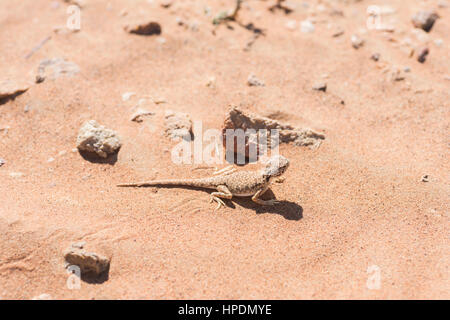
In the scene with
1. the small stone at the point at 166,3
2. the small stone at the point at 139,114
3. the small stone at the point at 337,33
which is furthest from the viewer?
the small stone at the point at 166,3

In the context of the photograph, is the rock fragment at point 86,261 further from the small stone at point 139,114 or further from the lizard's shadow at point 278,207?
the small stone at point 139,114

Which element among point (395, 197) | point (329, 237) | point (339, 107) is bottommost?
point (329, 237)

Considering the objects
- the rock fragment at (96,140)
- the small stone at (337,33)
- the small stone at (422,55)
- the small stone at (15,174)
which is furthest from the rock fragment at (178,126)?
the small stone at (422,55)

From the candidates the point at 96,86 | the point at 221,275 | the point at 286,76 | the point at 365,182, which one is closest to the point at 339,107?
the point at 286,76

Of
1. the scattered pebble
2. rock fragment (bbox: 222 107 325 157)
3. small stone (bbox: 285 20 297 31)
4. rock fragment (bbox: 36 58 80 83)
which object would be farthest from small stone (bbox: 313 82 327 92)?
rock fragment (bbox: 36 58 80 83)

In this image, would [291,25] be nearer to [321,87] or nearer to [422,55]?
[321,87]

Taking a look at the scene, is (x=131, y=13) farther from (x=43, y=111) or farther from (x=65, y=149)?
(x=65, y=149)

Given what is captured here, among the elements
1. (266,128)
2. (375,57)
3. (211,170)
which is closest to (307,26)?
(375,57)
